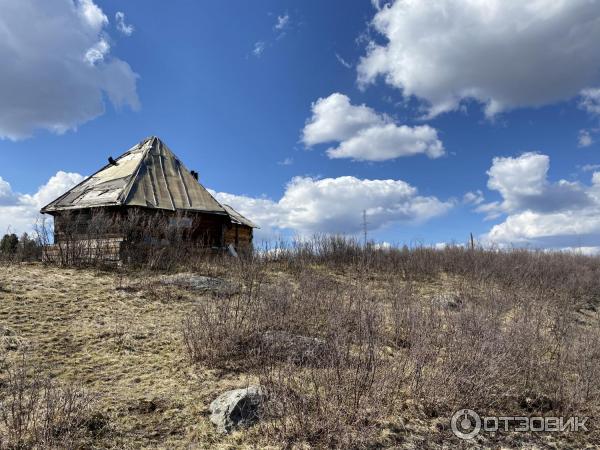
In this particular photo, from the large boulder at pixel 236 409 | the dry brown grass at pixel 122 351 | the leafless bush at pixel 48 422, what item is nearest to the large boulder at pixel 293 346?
the dry brown grass at pixel 122 351

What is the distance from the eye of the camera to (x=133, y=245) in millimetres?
11617

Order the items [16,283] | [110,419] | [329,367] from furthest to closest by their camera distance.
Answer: [16,283], [329,367], [110,419]

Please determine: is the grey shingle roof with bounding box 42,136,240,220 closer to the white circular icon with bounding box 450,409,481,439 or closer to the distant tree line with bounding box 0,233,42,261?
the distant tree line with bounding box 0,233,42,261

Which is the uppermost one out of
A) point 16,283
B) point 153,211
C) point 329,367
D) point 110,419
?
point 153,211

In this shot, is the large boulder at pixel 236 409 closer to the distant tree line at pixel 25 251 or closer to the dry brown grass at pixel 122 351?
the dry brown grass at pixel 122 351

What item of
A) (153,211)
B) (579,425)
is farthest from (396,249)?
(579,425)

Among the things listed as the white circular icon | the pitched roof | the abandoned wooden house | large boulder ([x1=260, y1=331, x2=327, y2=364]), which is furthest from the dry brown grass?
the pitched roof

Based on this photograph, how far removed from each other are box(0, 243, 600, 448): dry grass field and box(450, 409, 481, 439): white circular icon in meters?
0.08

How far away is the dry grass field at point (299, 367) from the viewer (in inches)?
137

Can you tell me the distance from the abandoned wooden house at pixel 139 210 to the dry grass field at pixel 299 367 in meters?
3.61

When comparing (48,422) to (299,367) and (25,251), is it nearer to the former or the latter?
(299,367)

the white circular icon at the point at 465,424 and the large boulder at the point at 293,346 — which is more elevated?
the large boulder at the point at 293,346

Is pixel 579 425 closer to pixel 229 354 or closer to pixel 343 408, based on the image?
pixel 343 408

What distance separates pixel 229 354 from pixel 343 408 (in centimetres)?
193
